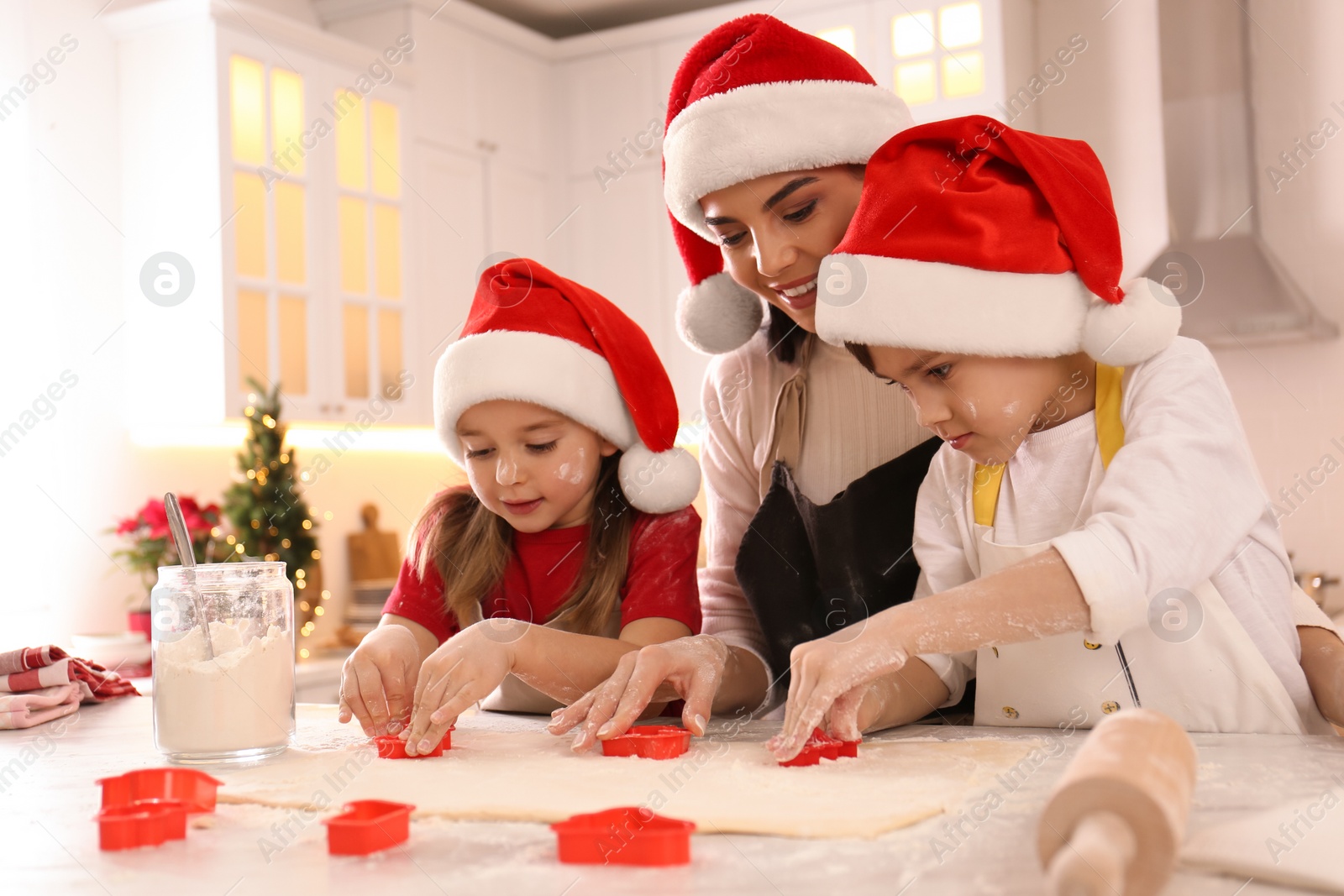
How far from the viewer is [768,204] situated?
4.09 feet

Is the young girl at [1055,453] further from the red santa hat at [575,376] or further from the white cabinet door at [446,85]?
the white cabinet door at [446,85]

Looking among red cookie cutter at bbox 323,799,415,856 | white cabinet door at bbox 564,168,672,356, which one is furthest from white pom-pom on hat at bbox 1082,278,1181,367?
white cabinet door at bbox 564,168,672,356

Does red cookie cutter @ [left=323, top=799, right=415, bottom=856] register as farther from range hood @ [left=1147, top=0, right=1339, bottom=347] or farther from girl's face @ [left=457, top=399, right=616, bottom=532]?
range hood @ [left=1147, top=0, right=1339, bottom=347]

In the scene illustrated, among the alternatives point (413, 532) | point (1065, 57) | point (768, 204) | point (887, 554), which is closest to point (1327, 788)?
point (887, 554)

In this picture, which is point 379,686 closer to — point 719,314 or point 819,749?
point 819,749

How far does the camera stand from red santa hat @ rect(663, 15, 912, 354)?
4.12ft

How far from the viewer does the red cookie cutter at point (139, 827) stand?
2.17ft

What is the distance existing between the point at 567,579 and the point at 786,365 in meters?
0.37

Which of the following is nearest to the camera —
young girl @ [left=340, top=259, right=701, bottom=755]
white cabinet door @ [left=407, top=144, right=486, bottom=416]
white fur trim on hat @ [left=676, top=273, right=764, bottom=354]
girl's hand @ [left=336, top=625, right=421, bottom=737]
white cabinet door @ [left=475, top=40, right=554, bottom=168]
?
girl's hand @ [left=336, top=625, right=421, bottom=737]

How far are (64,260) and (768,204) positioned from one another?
217 cm

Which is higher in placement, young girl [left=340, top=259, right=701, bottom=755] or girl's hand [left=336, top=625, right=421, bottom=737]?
young girl [left=340, top=259, right=701, bottom=755]

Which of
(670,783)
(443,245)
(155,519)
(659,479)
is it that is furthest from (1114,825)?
(443,245)

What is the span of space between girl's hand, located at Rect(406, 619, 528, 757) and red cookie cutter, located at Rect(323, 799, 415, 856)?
25 centimetres

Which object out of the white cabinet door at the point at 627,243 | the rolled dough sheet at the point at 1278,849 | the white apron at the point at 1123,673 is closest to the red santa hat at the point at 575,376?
the white apron at the point at 1123,673
